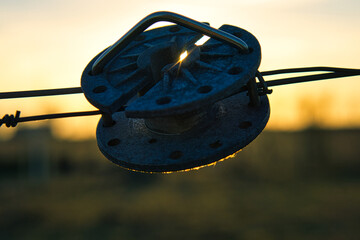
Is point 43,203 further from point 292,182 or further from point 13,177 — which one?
point 292,182

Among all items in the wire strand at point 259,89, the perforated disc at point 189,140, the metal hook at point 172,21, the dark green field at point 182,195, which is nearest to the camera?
the metal hook at point 172,21

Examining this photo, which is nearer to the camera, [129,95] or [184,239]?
[129,95]

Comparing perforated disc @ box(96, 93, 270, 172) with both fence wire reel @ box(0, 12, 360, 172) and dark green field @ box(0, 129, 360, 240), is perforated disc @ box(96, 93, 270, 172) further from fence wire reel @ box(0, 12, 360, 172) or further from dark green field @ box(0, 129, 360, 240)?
dark green field @ box(0, 129, 360, 240)

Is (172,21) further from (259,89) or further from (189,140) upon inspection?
(259,89)

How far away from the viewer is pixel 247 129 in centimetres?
323

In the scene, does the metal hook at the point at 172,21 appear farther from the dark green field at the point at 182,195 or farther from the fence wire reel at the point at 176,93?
the dark green field at the point at 182,195

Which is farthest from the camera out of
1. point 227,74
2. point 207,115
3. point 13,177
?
point 13,177

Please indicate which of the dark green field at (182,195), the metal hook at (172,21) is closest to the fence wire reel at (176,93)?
the metal hook at (172,21)

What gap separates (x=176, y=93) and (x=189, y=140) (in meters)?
0.57

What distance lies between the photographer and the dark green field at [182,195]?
3816 centimetres

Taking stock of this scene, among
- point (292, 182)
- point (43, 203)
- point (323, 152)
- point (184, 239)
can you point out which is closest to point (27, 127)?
point (43, 203)

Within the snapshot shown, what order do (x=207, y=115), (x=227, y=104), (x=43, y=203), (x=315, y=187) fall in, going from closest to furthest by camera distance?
1. (x=207, y=115)
2. (x=227, y=104)
3. (x=43, y=203)
4. (x=315, y=187)

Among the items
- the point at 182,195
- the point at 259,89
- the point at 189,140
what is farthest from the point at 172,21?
the point at 182,195

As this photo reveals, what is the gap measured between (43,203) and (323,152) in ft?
96.4
